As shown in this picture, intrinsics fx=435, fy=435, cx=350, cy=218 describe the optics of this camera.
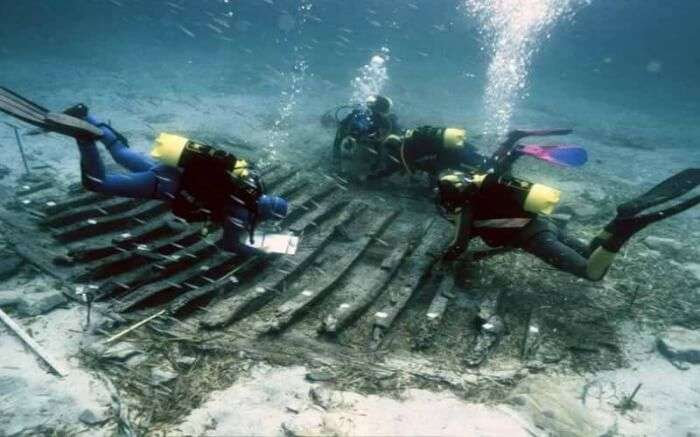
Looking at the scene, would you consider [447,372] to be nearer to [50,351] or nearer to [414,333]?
[414,333]

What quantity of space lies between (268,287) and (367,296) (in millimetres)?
1076

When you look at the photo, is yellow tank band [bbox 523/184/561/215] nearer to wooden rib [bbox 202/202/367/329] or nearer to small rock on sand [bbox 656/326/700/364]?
small rock on sand [bbox 656/326/700/364]

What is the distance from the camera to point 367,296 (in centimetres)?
468

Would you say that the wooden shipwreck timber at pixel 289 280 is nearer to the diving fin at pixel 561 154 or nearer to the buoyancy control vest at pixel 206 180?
the buoyancy control vest at pixel 206 180

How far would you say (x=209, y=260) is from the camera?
5.20 m

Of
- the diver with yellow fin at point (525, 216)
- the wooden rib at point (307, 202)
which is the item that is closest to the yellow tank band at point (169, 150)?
the wooden rib at point (307, 202)

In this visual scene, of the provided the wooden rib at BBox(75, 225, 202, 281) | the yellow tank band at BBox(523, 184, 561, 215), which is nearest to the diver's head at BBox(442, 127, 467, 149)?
the yellow tank band at BBox(523, 184, 561, 215)

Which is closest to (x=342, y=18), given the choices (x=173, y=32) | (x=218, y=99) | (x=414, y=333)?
(x=173, y=32)

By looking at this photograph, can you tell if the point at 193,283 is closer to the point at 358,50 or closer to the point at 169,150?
the point at 169,150

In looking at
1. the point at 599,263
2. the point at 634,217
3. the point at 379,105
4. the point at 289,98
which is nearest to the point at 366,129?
the point at 379,105

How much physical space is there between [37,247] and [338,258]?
3.50 metres

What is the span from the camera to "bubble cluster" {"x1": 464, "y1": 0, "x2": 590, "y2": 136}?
1754 cm

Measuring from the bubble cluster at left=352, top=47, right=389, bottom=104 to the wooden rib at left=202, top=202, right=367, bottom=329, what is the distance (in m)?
9.10

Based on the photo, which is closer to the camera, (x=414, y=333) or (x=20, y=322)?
(x=20, y=322)
